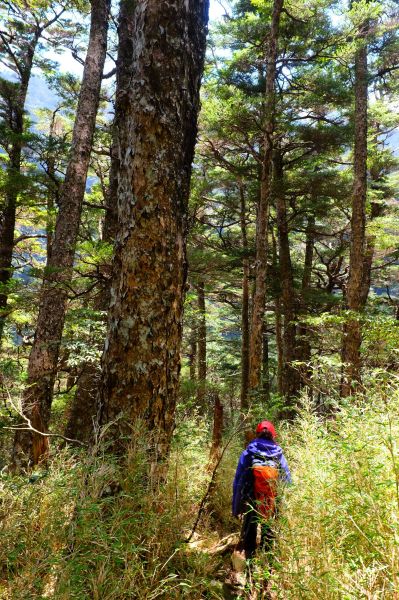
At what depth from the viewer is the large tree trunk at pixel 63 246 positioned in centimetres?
564

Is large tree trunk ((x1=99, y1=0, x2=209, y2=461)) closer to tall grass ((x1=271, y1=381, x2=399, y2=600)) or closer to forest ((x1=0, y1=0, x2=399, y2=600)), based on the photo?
forest ((x1=0, y1=0, x2=399, y2=600))

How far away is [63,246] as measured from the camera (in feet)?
20.9

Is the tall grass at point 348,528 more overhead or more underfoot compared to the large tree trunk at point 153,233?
more underfoot

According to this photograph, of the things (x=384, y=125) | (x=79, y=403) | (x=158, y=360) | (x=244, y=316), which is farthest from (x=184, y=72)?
(x=384, y=125)

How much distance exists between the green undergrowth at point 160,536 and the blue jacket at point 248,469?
74 centimetres

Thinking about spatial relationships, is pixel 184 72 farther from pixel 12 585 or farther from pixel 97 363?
pixel 97 363

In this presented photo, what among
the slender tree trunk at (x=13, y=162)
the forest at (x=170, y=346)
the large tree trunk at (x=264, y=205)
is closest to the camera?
the forest at (x=170, y=346)

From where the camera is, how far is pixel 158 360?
273 cm

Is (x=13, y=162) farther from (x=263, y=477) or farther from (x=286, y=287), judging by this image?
(x=263, y=477)

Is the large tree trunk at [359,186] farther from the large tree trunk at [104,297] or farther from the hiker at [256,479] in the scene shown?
the large tree trunk at [104,297]

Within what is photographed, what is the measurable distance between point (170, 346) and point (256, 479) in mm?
1877

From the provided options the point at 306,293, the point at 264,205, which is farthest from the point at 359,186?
the point at 306,293

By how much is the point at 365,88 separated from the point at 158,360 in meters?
9.60

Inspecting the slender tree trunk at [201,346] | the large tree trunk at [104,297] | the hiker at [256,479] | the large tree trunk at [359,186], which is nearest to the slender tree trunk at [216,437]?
the hiker at [256,479]
